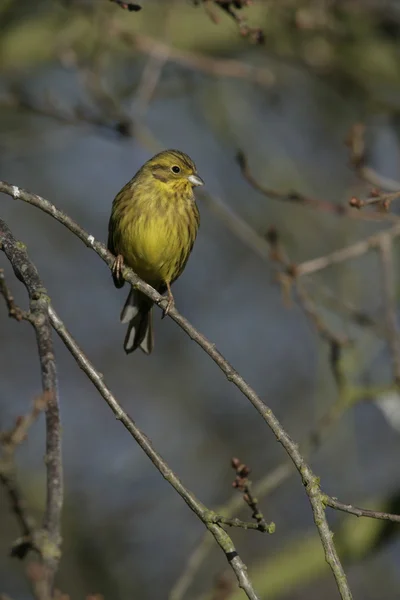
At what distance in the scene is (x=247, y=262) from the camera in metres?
Answer: 11.2

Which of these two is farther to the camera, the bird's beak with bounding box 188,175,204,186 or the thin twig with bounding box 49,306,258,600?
the bird's beak with bounding box 188,175,204,186

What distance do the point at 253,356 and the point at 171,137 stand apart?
2763mm

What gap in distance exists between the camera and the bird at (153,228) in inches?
210

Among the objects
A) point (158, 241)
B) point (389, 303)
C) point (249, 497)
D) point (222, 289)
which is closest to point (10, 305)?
point (249, 497)

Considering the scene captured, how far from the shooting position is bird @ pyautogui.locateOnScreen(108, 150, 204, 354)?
5328mm

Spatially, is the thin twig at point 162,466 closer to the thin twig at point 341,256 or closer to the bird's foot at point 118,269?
the bird's foot at point 118,269

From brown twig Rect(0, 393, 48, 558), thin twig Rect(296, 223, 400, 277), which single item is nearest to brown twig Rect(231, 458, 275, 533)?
brown twig Rect(0, 393, 48, 558)

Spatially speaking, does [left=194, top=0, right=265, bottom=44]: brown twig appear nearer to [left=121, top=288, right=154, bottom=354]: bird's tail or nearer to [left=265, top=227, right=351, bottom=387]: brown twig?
[left=265, top=227, right=351, bottom=387]: brown twig

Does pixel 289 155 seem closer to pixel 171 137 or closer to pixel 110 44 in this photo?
pixel 171 137

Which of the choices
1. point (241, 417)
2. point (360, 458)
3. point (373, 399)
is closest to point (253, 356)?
point (241, 417)

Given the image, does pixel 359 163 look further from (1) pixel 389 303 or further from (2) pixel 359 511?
(2) pixel 359 511

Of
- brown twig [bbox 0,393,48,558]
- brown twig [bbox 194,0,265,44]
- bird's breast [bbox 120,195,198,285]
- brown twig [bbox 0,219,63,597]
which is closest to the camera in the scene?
brown twig [bbox 0,219,63,597]

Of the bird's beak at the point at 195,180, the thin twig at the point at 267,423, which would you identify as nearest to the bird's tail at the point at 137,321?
the bird's beak at the point at 195,180

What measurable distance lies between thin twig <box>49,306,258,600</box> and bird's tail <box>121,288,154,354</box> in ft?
8.53
